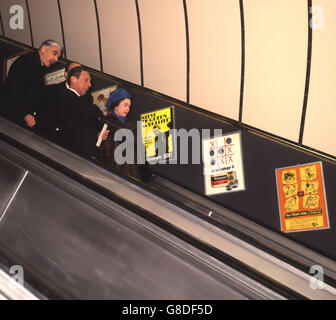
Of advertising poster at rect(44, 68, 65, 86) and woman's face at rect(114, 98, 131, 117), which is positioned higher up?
advertising poster at rect(44, 68, 65, 86)

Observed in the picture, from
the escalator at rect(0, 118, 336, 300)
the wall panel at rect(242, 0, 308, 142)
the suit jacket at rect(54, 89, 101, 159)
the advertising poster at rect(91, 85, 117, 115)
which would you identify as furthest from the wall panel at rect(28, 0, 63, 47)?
the escalator at rect(0, 118, 336, 300)

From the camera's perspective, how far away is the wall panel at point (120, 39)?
5.85 m

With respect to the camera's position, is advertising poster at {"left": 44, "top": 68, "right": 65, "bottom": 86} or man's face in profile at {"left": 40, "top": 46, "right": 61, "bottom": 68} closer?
man's face in profile at {"left": 40, "top": 46, "right": 61, "bottom": 68}

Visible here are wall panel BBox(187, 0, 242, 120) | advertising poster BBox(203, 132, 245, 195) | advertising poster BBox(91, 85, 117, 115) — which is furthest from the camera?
advertising poster BBox(91, 85, 117, 115)

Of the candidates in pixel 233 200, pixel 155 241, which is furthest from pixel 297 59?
pixel 155 241

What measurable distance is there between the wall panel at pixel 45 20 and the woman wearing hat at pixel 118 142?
4033mm

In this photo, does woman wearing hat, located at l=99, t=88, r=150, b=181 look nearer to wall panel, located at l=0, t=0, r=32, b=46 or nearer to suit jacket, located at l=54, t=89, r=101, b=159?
suit jacket, located at l=54, t=89, r=101, b=159

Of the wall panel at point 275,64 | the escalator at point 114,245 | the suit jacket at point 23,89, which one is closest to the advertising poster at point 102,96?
the wall panel at point 275,64

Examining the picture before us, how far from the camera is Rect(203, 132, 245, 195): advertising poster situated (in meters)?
4.59

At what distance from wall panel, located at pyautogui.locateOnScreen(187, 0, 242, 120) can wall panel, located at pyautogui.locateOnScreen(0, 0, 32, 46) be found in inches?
140

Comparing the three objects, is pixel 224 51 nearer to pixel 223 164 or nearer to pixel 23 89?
pixel 223 164

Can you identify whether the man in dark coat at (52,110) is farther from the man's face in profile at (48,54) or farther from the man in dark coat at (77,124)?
the man's face in profile at (48,54)

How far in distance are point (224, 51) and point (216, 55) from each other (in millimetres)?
139

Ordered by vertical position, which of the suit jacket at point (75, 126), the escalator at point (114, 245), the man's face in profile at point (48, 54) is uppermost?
the man's face in profile at point (48, 54)
